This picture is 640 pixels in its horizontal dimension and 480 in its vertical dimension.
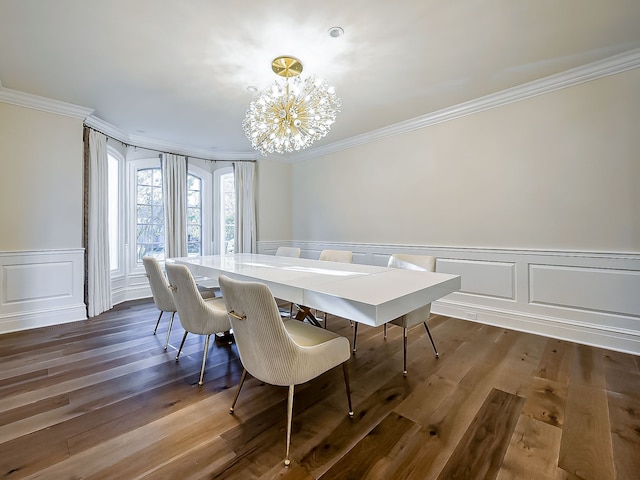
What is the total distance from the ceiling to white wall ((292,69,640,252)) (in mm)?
399

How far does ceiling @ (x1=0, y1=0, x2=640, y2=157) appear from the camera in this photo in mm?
1959

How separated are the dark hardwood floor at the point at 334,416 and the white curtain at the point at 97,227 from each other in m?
1.07

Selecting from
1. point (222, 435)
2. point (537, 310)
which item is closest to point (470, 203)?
point (537, 310)

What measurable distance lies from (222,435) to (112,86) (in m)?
3.48

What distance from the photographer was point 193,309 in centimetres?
211

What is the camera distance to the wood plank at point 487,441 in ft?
4.33

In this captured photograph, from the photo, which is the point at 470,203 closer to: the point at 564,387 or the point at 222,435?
the point at 564,387

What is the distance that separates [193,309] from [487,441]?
2.01 metres

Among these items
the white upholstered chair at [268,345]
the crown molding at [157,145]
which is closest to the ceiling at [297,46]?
the crown molding at [157,145]

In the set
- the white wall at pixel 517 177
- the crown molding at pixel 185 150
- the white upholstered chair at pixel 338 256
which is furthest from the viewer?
the crown molding at pixel 185 150

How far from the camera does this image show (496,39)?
89.8 inches

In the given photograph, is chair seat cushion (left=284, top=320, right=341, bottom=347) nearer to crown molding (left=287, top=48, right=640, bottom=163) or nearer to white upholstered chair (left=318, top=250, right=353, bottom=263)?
white upholstered chair (left=318, top=250, right=353, bottom=263)

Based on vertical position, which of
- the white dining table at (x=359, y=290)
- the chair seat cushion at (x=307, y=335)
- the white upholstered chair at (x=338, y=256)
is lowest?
the chair seat cushion at (x=307, y=335)

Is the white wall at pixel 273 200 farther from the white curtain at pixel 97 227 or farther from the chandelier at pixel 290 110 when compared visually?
the chandelier at pixel 290 110
